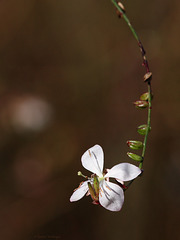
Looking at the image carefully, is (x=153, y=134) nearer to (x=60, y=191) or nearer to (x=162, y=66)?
(x=162, y=66)

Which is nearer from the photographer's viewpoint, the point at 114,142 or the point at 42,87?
the point at 114,142

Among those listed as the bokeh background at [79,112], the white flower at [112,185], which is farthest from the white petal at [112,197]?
the bokeh background at [79,112]

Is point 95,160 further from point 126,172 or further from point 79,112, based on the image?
point 79,112

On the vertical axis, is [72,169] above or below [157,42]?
below

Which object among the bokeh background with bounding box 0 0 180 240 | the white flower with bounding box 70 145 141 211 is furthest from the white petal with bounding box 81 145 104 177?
the bokeh background with bounding box 0 0 180 240

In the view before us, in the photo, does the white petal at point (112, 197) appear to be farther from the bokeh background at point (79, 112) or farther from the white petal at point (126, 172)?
the bokeh background at point (79, 112)

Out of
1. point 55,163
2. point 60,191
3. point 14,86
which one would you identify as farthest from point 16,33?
point 60,191

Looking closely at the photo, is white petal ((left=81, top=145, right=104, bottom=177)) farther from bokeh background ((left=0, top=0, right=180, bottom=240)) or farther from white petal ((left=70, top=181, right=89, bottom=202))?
bokeh background ((left=0, top=0, right=180, bottom=240))
